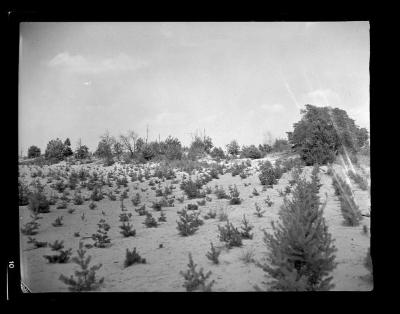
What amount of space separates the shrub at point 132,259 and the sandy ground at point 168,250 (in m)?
0.08

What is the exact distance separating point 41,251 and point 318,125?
9.26m

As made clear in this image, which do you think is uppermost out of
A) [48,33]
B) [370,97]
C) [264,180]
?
[48,33]

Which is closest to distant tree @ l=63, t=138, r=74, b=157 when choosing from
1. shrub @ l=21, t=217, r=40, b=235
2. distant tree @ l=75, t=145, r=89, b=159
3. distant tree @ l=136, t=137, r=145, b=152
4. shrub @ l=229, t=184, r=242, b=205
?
distant tree @ l=75, t=145, r=89, b=159

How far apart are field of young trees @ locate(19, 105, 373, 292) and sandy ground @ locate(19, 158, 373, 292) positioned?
0.02 m

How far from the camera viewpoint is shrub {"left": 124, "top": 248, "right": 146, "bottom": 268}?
18.2 ft

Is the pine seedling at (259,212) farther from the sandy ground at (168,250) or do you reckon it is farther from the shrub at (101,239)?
the shrub at (101,239)

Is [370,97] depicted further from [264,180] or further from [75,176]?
[75,176]

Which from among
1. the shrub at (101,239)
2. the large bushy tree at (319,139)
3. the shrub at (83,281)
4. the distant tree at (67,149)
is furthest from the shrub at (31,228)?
the large bushy tree at (319,139)

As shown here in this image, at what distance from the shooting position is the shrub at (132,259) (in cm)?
A: 555
